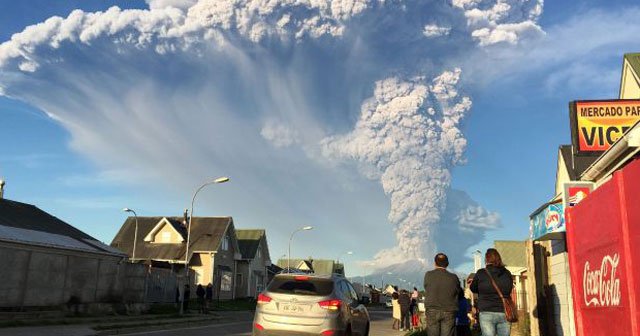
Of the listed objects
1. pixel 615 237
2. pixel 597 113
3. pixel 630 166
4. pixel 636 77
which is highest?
pixel 636 77

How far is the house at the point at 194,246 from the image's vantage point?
4566 centimetres

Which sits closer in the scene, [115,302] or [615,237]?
[615,237]

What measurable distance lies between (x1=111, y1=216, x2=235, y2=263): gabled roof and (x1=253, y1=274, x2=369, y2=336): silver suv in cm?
3634

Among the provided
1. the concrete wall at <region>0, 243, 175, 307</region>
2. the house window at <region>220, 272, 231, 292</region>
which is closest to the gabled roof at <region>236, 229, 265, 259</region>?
the house window at <region>220, 272, 231, 292</region>

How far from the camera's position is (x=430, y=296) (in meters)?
7.84

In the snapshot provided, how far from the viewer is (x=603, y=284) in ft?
14.8

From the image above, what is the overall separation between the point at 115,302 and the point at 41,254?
190 inches

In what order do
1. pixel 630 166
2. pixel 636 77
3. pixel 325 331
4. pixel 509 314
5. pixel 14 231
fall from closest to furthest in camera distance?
pixel 630 166 < pixel 509 314 < pixel 325 331 < pixel 14 231 < pixel 636 77

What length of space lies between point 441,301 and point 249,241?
169 feet

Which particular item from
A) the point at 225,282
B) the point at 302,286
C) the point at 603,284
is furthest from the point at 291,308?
the point at 225,282

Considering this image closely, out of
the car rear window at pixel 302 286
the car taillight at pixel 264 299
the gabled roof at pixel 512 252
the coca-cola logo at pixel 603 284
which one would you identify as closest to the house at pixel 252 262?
the gabled roof at pixel 512 252

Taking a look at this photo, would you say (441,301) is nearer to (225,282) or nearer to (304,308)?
(304,308)

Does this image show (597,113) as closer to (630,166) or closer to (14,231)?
(630,166)

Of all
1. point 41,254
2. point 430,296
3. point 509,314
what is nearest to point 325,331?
point 430,296
